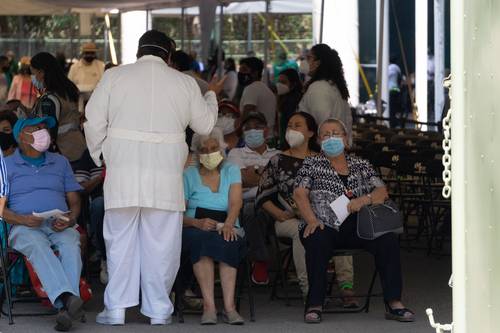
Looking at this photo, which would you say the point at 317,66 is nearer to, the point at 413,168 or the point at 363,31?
the point at 413,168

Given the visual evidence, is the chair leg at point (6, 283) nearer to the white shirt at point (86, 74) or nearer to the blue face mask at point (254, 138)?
the blue face mask at point (254, 138)

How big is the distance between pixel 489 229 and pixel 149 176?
141 inches

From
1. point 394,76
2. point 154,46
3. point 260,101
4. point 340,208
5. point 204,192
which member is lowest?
point 340,208

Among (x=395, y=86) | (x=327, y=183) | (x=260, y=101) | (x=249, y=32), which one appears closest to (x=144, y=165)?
(x=327, y=183)

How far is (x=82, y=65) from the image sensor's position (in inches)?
786

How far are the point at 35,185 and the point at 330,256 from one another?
1.92 metres

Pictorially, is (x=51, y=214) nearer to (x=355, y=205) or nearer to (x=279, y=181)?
(x=279, y=181)

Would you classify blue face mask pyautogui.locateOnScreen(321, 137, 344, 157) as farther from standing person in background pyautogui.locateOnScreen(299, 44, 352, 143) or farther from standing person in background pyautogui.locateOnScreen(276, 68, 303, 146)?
standing person in background pyautogui.locateOnScreen(276, 68, 303, 146)

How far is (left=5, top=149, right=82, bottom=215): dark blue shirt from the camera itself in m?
8.37

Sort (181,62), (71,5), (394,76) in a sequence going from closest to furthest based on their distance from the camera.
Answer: (181,62)
(71,5)
(394,76)

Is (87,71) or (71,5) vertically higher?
(71,5)

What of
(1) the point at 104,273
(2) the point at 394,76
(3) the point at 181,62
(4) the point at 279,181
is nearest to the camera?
(4) the point at 279,181

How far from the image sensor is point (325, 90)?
10.3 metres

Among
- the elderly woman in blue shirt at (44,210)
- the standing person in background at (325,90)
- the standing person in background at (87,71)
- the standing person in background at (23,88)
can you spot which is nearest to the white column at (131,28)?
the standing person in background at (23,88)
